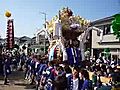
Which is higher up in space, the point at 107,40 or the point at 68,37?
the point at 107,40

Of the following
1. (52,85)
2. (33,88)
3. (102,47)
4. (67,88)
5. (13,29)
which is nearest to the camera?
(67,88)

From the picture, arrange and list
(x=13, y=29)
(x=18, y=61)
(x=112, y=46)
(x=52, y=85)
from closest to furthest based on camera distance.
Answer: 1. (x=52, y=85)
2. (x=13, y=29)
3. (x=18, y=61)
4. (x=112, y=46)

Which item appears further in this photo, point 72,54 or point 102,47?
point 102,47

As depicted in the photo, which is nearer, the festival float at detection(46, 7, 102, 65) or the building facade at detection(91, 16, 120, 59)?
the festival float at detection(46, 7, 102, 65)

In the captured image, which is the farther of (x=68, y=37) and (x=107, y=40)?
(x=107, y=40)

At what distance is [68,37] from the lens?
1254 cm

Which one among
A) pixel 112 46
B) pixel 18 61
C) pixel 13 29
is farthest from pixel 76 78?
pixel 112 46

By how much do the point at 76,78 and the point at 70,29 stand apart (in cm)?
380

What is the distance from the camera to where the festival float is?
467 inches

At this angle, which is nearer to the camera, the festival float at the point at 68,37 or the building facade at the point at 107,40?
the festival float at the point at 68,37

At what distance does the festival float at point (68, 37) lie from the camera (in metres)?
11.9

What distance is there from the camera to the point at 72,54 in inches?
464

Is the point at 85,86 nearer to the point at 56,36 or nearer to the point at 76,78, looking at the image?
the point at 76,78

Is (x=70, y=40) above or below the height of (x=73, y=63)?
above
